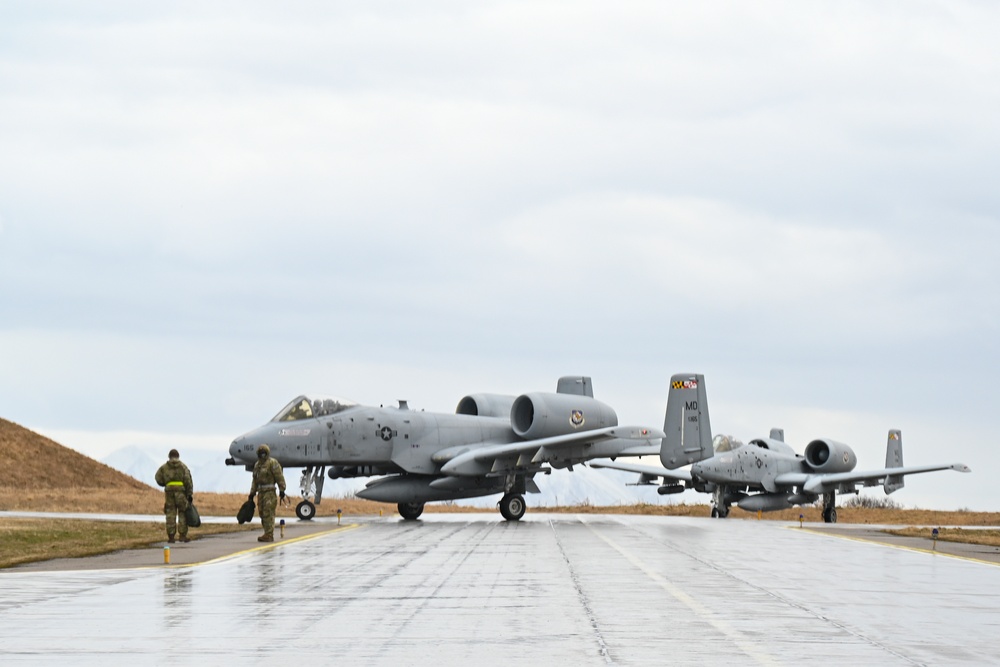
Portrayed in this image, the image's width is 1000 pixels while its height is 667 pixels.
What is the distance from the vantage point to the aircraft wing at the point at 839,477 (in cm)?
4681

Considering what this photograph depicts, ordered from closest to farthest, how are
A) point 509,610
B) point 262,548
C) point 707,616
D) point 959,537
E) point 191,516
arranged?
point 707,616, point 509,610, point 262,548, point 191,516, point 959,537

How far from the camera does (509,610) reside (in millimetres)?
11992

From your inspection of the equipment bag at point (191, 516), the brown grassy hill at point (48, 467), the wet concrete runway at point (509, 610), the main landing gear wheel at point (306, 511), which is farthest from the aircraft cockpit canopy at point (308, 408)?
the brown grassy hill at point (48, 467)

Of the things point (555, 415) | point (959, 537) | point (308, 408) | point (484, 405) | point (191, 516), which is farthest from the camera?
point (484, 405)

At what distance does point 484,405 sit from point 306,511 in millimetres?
7227

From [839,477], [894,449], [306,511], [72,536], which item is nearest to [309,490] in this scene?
[306,511]

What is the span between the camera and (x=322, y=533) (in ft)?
87.6

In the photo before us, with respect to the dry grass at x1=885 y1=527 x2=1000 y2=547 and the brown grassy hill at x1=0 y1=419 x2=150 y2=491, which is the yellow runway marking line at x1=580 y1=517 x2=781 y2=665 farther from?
the brown grassy hill at x1=0 y1=419 x2=150 y2=491

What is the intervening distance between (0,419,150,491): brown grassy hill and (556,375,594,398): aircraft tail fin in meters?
27.9

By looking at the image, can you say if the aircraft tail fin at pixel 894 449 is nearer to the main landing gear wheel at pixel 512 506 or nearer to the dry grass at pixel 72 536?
the main landing gear wheel at pixel 512 506

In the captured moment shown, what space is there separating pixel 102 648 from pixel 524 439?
27.4m

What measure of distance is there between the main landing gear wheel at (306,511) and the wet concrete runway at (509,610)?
42.9 feet

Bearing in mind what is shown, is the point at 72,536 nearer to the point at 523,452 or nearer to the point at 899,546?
the point at 523,452

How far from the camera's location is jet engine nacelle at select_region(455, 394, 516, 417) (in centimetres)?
3862
